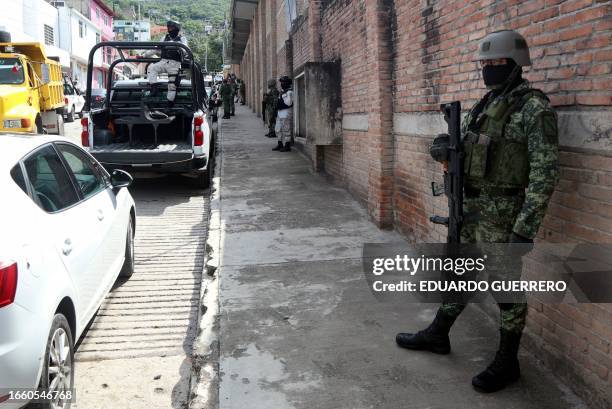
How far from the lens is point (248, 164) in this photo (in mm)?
11562

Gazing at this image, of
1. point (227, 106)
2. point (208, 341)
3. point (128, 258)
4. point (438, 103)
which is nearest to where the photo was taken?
point (208, 341)

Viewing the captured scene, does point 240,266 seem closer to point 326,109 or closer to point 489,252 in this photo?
point 489,252

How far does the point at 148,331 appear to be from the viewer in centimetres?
423

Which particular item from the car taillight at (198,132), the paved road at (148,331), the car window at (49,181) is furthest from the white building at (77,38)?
the car window at (49,181)

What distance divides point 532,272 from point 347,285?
1.70 metres

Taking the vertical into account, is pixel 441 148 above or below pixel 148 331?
above

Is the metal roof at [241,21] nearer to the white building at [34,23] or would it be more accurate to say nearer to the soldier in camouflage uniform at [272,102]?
the soldier in camouflage uniform at [272,102]

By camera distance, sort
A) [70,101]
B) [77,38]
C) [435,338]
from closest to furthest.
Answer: [435,338]
[70,101]
[77,38]

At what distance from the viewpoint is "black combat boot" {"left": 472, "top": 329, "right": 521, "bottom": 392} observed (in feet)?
10.0

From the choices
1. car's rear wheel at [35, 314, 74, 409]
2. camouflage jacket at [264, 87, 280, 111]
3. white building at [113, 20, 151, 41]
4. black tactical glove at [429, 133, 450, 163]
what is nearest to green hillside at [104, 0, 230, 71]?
white building at [113, 20, 151, 41]

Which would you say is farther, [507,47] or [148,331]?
[148,331]

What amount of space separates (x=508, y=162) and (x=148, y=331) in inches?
111

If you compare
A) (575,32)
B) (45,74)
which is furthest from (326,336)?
(45,74)

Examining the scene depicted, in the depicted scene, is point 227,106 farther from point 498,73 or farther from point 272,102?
point 498,73
